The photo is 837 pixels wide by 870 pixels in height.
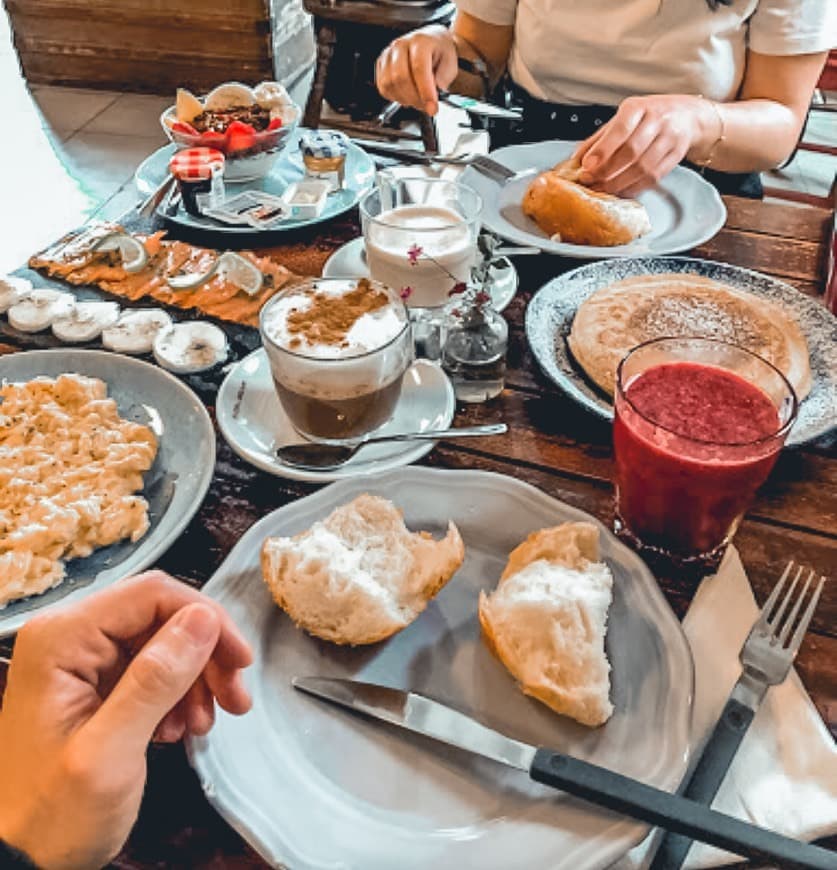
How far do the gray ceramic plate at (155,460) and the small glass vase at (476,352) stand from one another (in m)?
0.34

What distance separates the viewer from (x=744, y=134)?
Result: 5.62 feet

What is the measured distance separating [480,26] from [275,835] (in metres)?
1.99

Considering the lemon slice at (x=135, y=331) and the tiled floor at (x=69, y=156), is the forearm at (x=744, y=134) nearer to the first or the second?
the lemon slice at (x=135, y=331)

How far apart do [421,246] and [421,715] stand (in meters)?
0.78

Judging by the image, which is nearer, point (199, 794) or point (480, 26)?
point (199, 794)

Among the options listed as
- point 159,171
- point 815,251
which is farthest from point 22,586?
point 815,251

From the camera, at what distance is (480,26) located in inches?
83.7

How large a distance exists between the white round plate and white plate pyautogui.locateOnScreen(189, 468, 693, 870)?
519mm

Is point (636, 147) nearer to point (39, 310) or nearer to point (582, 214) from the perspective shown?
point (582, 214)

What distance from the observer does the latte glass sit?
3.34ft

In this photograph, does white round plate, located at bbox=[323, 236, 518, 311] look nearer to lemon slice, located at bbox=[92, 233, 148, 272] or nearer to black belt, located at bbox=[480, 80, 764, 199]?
lemon slice, located at bbox=[92, 233, 148, 272]

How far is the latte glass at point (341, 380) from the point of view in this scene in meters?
1.02

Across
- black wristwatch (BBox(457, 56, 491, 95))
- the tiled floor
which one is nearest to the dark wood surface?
the tiled floor

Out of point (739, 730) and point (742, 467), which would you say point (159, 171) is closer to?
point (742, 467)
